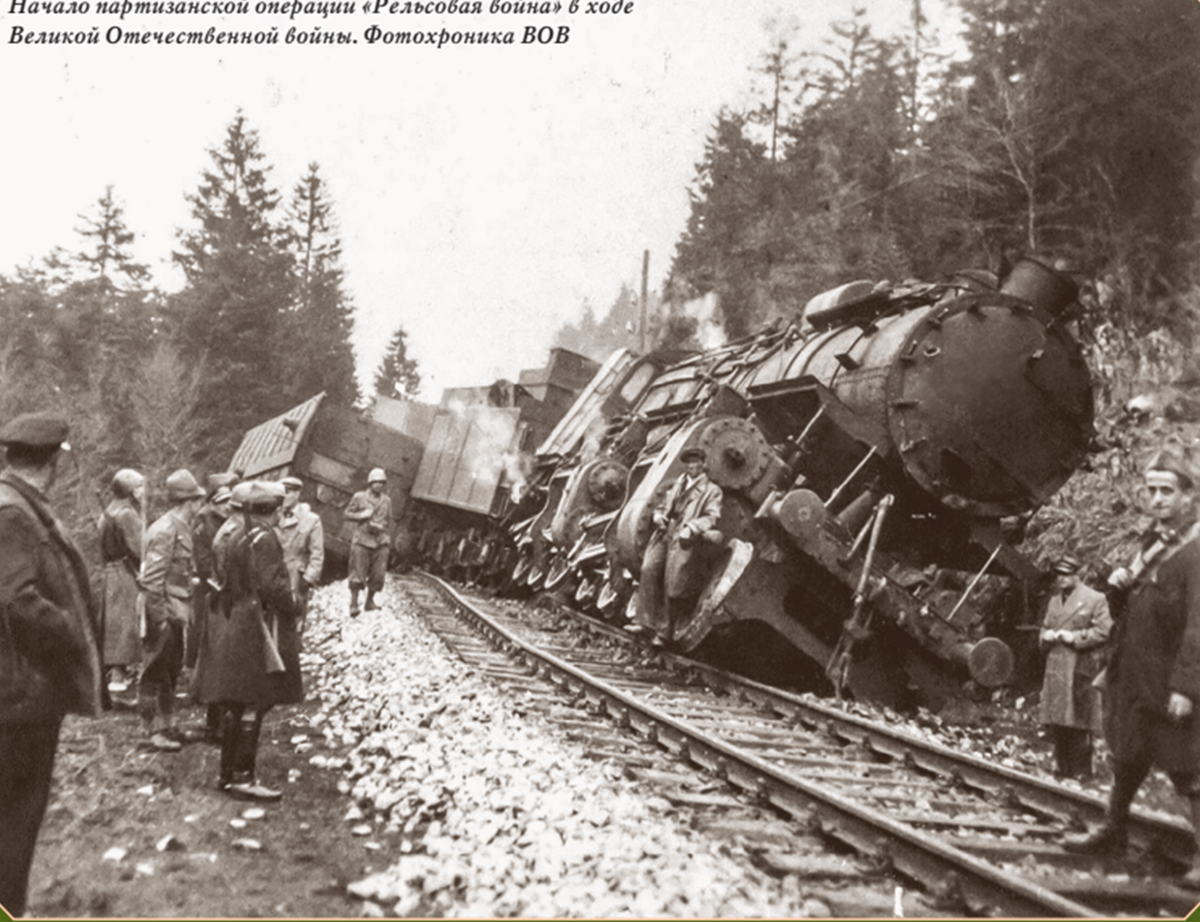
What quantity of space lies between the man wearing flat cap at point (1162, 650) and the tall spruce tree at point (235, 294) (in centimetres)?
475

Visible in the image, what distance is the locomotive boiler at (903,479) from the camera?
23.2 ft

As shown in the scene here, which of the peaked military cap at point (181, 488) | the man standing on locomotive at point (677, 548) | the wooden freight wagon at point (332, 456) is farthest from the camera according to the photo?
the wooden freight wagon at point (332, 456)

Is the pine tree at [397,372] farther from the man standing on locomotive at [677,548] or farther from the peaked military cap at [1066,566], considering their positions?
the peaked military cap at [1066,566]

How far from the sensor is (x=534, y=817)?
13.0 feet

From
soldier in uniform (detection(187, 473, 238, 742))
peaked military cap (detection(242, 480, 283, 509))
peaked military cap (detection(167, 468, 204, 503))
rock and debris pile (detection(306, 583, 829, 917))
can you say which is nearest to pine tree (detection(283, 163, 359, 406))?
peaked military cap (detection(167, 468, 204, 503))

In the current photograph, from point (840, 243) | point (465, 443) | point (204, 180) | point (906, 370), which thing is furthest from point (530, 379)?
point (906, 370)

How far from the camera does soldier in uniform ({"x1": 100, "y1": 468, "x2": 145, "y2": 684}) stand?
6.22m

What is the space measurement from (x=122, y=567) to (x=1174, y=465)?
18.5 feet

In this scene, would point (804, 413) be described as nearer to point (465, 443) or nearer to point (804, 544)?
point (804, 544)

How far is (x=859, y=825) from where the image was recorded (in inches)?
153

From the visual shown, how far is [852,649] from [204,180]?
601 centimetres

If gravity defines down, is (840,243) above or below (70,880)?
above

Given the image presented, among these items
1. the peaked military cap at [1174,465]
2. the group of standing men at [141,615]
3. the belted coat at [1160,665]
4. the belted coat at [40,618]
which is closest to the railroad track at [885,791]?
the belted coat at [1160,665]

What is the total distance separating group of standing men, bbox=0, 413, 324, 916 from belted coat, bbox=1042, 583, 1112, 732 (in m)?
4.00
